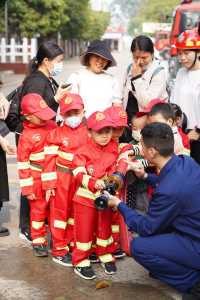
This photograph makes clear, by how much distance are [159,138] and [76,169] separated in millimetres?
780

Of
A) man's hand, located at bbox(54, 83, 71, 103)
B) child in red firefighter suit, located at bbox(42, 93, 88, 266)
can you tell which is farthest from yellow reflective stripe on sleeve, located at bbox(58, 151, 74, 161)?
man's hand, located at bbox(54, 83, 71, 103)

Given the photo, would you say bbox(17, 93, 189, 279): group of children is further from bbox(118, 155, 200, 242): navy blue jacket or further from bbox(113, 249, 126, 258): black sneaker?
bbox(118, 155, 200, 242): navy blue jacket

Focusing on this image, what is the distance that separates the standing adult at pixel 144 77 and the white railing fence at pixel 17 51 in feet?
75.3

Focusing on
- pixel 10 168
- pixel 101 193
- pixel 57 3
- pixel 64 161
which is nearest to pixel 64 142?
pixel 64 161

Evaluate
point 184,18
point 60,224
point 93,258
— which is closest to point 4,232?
point 60,224

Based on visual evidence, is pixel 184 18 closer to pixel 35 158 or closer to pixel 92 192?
pixel 35 158

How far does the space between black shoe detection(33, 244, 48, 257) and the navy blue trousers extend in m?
1.09

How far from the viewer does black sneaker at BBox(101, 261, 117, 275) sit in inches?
163

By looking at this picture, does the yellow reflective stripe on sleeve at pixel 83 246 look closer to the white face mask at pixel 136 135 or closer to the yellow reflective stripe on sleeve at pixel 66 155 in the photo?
the yellow reflective stripe on sleeve at pixel 66 155

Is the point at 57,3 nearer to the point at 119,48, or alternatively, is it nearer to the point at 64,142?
the point at 64,142

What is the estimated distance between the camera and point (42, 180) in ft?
14.0

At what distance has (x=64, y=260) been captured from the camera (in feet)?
14.2

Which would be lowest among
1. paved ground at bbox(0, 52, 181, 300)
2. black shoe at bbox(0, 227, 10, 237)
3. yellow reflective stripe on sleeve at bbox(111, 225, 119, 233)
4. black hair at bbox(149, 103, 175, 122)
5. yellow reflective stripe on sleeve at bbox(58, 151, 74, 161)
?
black shoe at bbox(0, 227, 10, 237)

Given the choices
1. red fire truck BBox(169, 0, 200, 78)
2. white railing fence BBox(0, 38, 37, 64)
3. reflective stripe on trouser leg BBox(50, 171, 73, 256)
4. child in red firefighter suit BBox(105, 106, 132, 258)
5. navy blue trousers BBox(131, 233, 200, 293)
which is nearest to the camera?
navy blue trousers BBox(131, 233, 200, 293)
